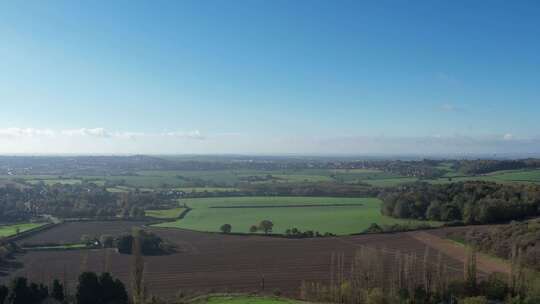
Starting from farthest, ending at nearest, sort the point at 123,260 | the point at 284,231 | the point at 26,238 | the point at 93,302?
the point at 284,231 < the point at 26,238 < the point at 123,260 < the point at 93,302

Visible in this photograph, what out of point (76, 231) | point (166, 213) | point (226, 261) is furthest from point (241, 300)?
point (166, 213)

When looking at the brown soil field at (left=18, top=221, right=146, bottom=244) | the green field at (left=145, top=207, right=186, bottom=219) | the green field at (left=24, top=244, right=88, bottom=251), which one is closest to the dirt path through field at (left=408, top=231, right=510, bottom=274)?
the brown soil field at (left=18, top=221, right=146, bottom=244)

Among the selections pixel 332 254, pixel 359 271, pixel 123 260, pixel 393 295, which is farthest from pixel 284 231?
pixel 393 295

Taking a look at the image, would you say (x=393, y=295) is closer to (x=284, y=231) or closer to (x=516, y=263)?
(x=516, y=263)

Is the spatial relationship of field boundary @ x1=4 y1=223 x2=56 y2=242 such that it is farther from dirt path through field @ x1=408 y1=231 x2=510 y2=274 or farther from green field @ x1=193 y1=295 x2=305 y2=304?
dirt path through field @ x1=408 y1=231 x2=510 y2=274

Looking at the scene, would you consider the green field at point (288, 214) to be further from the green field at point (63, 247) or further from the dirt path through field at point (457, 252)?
the green field at point (63, 247)

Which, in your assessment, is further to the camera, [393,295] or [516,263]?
[516,263]

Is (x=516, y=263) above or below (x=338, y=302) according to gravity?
above
